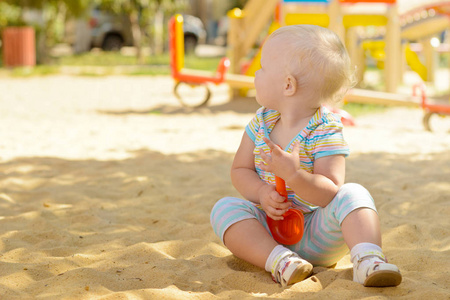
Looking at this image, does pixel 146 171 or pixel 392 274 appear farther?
pixel 146 171

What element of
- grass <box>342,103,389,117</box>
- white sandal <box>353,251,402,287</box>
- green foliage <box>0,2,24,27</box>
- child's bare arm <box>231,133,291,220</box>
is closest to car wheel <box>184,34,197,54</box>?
green foliage <box>0,2,24,27</box>

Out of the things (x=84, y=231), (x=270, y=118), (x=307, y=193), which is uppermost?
(x=270, y=118)

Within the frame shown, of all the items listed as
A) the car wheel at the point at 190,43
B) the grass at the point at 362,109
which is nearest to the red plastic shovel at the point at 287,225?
the grass at the point at 362,109

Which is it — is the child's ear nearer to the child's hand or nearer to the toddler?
the toddler

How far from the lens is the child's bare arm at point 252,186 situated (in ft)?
6.50

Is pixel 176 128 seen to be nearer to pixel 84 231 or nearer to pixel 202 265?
pixel 84 231

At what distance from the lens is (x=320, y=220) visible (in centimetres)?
206

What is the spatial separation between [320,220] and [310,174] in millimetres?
218

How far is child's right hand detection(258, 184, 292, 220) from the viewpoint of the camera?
1.97 metres

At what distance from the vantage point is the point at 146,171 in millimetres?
3852

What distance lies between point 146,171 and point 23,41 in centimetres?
1111

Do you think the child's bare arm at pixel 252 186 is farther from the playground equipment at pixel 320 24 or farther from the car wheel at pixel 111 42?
the car wheel at pixel 111 42

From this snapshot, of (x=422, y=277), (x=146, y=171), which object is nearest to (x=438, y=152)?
(x=146, y=171)

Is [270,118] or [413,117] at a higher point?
[270,118]
